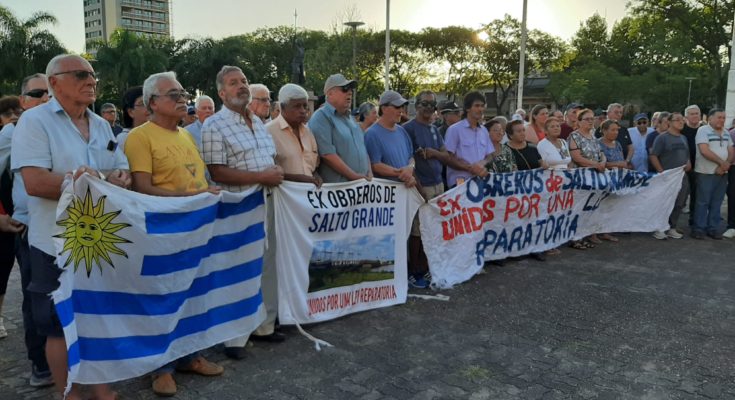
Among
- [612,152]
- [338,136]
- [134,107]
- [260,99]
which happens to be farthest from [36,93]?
[612,152]

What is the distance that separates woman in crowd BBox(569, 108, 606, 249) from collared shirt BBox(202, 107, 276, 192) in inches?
204

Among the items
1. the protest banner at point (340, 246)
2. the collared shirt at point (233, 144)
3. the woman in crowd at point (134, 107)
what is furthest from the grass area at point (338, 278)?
the woman in crowd at point (134, 107)

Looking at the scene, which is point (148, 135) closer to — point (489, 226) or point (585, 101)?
point (489, 226)

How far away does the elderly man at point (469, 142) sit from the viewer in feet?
21.5

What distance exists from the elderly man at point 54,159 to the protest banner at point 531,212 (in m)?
3.45

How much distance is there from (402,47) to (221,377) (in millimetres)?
47945

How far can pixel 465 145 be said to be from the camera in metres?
6.59

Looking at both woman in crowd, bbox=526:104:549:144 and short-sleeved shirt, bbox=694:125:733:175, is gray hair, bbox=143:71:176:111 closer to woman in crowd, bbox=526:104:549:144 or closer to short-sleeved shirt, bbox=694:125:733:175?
woman in crowd, bbox=526:104:549:144

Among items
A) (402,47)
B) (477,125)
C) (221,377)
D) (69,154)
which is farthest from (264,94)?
(402,47)

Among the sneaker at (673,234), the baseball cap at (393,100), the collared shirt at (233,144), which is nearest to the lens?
the collared shirt at (233,144)

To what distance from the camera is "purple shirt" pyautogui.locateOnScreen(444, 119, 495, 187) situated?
21.6ft

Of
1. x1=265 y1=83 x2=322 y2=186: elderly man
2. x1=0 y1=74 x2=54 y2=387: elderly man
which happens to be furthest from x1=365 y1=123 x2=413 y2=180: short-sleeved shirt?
x1=0 y1=74 x2=54 y2=387: elderly man

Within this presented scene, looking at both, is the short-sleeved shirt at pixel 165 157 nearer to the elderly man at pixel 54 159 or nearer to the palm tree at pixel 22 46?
the elderly man at pixel 54 159

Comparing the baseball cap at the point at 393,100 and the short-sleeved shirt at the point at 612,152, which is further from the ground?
the baseball cap at the point at 393,100
